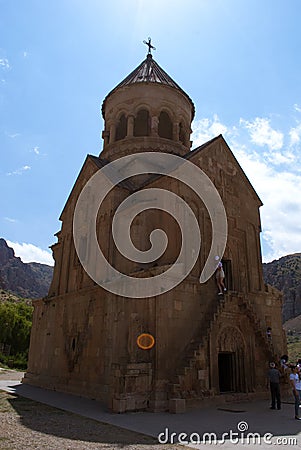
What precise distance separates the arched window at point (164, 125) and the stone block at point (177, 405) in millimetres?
14784

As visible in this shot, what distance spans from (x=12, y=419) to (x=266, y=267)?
289ft

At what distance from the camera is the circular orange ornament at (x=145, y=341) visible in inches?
445

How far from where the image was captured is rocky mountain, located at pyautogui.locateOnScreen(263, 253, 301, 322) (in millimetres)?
74875

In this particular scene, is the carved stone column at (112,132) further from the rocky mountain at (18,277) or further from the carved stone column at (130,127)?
the rocky mountain at (18,277)

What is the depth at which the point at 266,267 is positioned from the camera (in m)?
90.6

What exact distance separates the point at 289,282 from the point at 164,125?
64828mm

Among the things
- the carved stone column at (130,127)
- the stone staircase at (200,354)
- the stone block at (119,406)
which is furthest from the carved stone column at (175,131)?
the stone block at (119,406)

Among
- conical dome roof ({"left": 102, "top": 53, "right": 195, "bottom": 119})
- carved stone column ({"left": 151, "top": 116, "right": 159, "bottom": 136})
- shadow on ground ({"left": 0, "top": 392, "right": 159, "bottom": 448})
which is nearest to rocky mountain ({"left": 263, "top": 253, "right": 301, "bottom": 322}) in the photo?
conical dome roof ({"left": 102, "top": 53, "right": 195, "bottom": 119})

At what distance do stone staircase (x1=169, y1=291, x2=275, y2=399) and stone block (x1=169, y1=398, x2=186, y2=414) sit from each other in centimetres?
27

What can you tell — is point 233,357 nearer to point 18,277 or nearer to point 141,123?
point 141,123

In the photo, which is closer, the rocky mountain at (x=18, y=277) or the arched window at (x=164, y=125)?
the arched window at (x=164, y=125)

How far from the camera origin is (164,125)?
70.0 feet

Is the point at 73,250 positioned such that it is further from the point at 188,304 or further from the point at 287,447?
the point at 287,447

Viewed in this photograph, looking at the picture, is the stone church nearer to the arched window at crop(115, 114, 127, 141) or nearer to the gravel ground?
the arched window at crop(115, 114, 127, 141)
